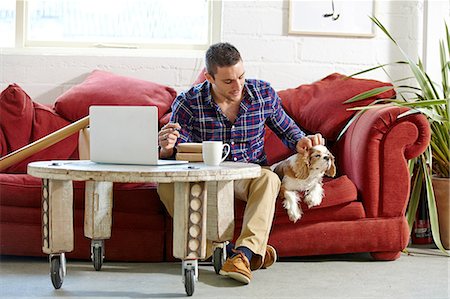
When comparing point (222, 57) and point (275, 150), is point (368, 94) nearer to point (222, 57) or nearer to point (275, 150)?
point (275, 150)

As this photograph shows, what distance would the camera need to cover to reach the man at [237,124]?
2.96m

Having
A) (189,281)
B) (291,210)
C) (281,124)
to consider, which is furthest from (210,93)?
(189,281)

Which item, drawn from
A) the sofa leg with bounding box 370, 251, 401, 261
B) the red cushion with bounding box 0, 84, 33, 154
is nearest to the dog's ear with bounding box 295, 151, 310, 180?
the sofa leg with bounding box 370, 251, 401, 261

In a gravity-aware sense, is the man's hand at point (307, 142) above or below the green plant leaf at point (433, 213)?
above

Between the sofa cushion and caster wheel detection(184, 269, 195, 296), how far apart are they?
4.41 feet

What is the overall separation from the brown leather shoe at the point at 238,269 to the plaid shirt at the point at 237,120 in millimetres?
547

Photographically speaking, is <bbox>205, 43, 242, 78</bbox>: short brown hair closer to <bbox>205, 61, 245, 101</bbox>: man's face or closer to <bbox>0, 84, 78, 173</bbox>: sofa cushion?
<bbox>205, 61, 245, 101</bbox>: man's face

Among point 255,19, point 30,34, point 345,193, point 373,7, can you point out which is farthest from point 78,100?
point 373,7

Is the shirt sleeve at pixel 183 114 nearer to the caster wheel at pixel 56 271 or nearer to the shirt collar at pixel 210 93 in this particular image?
the shirt collar at pixel 210 93

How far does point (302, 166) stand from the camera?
3.13 metres

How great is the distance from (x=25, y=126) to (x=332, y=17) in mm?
1788

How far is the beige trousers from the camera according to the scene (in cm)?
289

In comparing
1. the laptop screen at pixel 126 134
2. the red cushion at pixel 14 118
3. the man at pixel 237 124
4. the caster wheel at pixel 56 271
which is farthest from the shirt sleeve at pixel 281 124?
the red cushion at pixel 14 118

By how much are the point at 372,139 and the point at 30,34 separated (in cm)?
217
